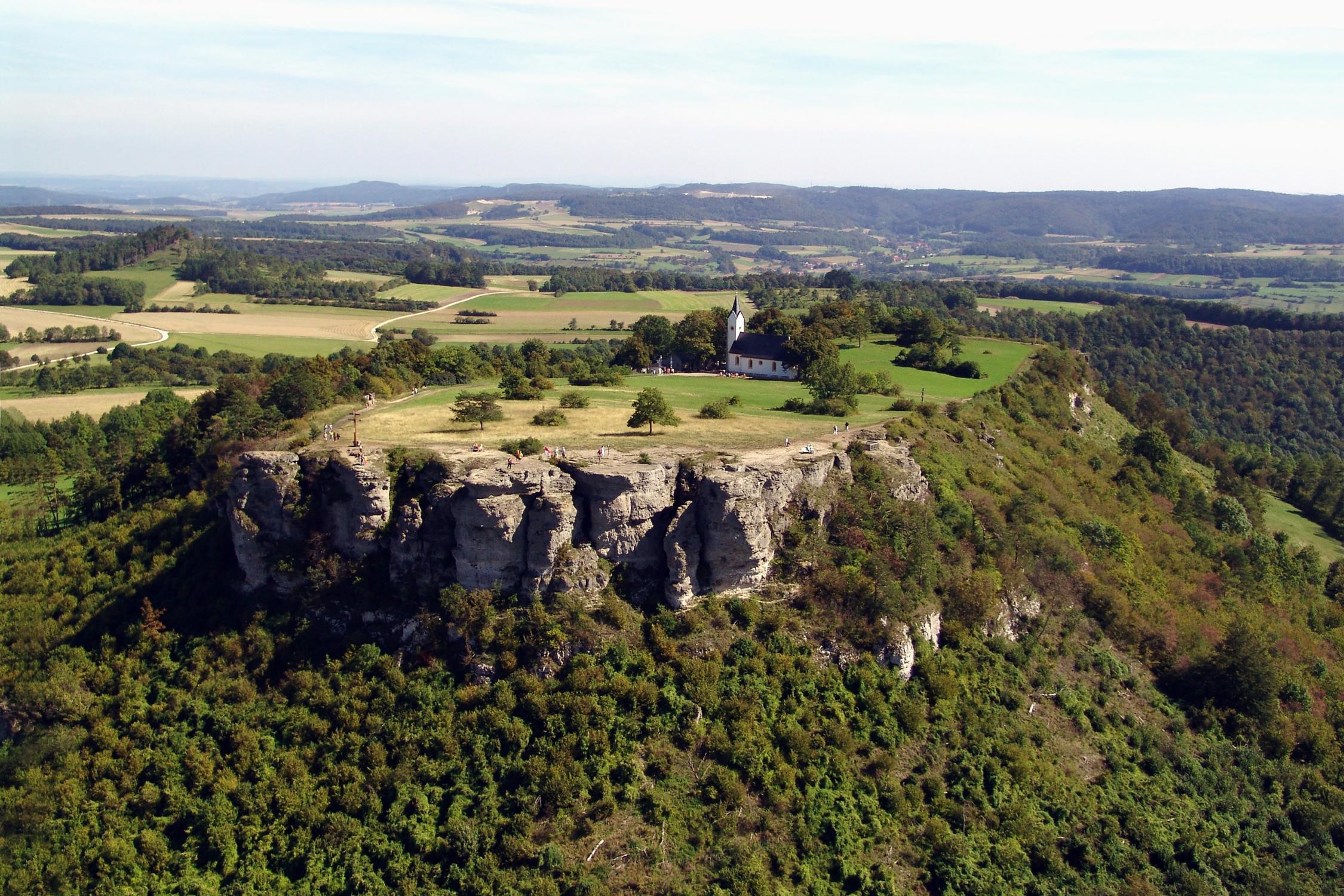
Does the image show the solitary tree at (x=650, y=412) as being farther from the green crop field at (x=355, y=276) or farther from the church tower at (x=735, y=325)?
the green crop field at (x=355, y=276)

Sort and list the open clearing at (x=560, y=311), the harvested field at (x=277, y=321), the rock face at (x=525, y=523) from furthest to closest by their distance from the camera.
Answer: the open clearing at (x=560, y=311), the harvested field at (x=277, y=321), the rock face at (x=525, y=523)

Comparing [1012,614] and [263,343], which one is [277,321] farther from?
[1012,614]

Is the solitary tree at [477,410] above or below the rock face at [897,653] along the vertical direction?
above

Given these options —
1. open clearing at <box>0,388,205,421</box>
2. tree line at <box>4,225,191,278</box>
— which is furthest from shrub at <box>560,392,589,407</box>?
tree line at <box>4,225,191,278</box>

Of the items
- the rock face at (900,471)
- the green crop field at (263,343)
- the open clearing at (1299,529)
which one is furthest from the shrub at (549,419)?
the green crop field at (263,343)

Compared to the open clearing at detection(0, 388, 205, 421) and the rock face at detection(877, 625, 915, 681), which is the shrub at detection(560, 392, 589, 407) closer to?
the rock face at detection(877, 625, 915, 681)

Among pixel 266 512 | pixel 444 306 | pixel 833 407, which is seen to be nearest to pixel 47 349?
pixel 444 306
